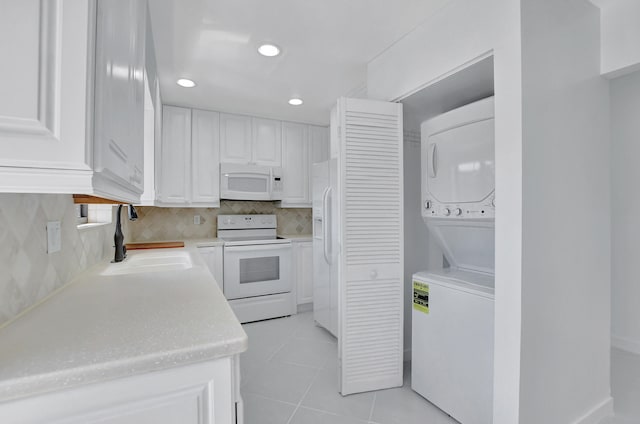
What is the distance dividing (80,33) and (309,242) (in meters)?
3.17

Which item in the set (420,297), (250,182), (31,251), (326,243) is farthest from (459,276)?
(250,182)

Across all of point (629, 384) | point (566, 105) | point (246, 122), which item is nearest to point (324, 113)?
point (246, 122)

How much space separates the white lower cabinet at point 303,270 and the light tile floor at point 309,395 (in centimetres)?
85

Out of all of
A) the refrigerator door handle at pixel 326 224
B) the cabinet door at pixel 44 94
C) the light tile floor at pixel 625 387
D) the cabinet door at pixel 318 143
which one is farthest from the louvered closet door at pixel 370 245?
the cabinet door at pixel 318 143

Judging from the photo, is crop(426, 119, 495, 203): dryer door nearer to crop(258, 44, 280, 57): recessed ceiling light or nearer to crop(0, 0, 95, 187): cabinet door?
Result: crop(258, 44, 280, 57): recessed ceiling light

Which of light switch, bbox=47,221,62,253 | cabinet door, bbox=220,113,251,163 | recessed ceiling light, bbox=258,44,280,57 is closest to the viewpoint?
light switch, bbox=47,221,62,253

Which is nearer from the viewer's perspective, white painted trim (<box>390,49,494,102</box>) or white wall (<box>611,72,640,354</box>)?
white painted trim (<box>390,49,494,102</box>)

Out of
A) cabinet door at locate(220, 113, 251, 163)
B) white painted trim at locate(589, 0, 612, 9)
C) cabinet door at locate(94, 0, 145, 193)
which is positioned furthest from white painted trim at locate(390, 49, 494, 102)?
cabinet door at locate(220, 113, 251, 163)

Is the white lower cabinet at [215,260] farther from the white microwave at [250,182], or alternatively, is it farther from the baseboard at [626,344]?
the baseboard at [626,344]

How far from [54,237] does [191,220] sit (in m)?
2.54

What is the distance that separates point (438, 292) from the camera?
1.79 meters

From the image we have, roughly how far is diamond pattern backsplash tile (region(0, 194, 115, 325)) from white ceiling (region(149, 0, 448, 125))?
3.92ft

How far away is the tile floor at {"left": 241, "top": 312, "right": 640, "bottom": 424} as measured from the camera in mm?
1738

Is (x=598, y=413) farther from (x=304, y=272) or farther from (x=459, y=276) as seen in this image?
(x=304, y=272)
